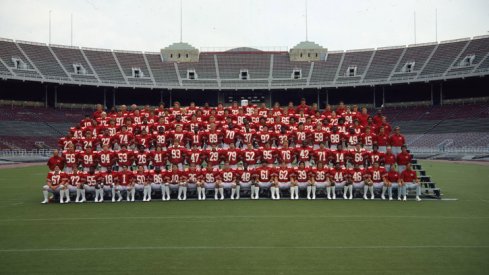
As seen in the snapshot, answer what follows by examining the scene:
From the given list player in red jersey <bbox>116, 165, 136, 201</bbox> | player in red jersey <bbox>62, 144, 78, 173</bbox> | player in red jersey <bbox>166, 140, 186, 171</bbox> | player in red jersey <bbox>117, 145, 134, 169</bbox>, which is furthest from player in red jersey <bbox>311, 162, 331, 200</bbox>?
player in red jersey <bbox>62, 144, 78, 173</bbox>

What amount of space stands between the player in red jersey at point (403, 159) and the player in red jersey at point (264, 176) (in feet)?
13.1

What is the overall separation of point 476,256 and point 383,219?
10.7 ft

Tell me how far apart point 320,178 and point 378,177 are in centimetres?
178

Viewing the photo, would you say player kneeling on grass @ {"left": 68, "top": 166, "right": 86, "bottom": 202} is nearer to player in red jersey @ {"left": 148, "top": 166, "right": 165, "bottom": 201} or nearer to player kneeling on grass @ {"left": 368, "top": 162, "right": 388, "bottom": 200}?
player in red jersey @ {"left": 148, "top": 166, "right": 165, "bottom": 201}

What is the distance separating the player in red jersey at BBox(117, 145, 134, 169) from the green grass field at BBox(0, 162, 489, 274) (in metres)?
1.50

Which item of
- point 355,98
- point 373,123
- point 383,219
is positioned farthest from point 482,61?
point 383,219

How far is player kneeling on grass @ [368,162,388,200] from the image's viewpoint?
13539mm

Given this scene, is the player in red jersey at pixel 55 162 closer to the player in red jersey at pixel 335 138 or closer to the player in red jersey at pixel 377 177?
the player in red jersey at pixel 335 138

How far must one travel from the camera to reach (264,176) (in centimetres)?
1384

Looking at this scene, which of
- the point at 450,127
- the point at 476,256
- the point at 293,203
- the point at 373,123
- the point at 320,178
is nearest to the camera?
the point at 476,256

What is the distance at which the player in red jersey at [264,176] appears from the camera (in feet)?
45.1

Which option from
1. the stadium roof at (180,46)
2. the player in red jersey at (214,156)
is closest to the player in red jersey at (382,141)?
the player in red jersey at (214,156)

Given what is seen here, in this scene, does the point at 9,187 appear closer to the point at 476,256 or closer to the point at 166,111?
the point at 166,111

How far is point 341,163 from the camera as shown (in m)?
13.9
